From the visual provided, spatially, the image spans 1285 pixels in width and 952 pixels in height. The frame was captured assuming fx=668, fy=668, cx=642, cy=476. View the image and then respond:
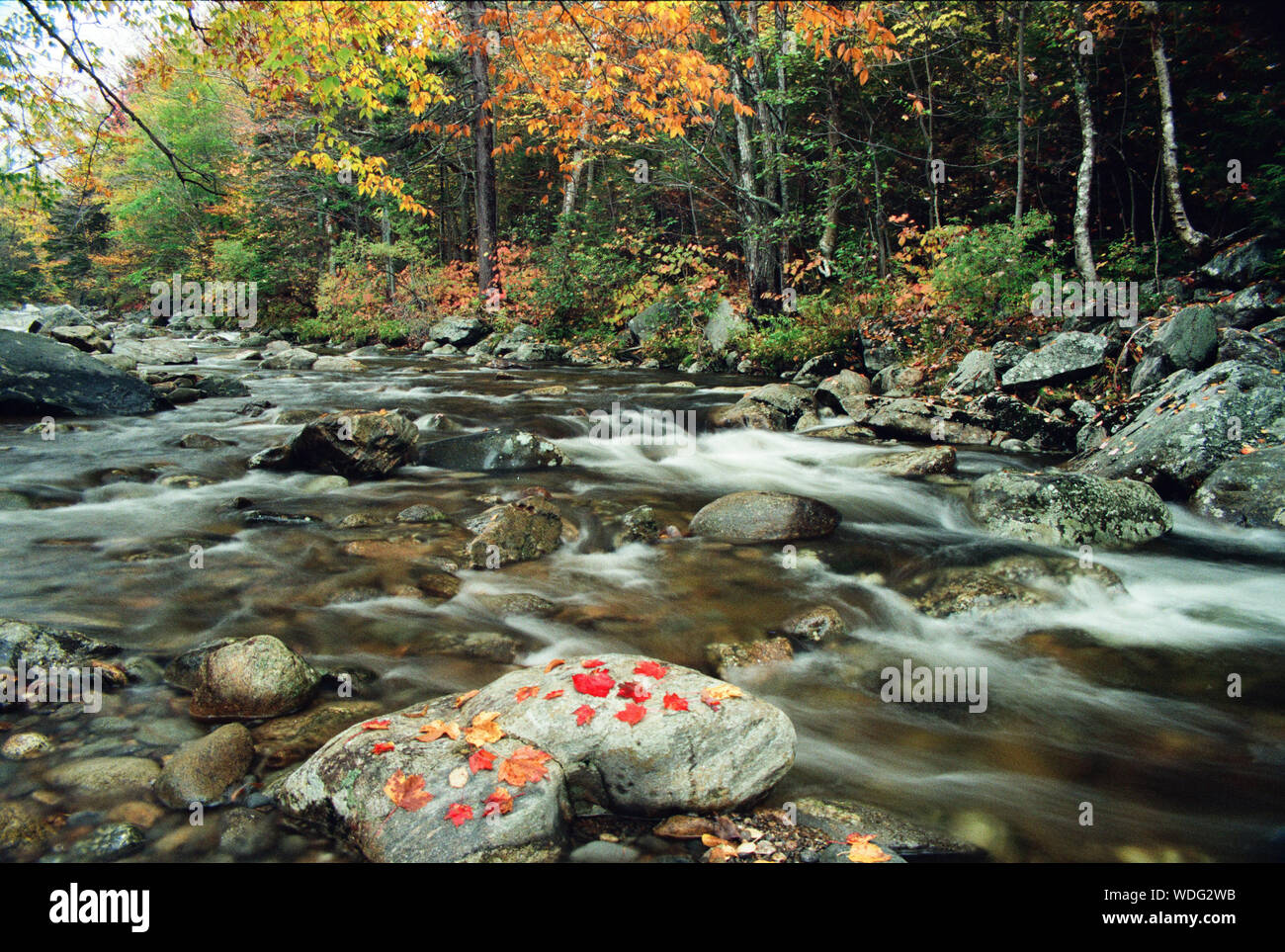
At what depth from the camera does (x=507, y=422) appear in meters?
11.1

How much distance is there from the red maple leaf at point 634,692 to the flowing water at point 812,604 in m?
0.81

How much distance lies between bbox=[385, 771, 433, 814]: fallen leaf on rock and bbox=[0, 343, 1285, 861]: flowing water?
0.94 metres

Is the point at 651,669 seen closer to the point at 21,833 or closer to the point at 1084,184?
the point at 21,833

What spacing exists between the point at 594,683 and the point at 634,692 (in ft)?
0.62

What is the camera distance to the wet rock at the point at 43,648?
3.33m

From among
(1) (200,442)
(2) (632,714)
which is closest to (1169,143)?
(2) (632,714)

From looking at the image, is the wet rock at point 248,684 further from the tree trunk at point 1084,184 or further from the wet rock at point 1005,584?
the tree trunk at point 1084,184

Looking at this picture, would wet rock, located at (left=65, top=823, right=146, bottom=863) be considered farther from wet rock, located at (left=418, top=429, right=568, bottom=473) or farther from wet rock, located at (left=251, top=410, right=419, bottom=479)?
wet rock, located at (left=418, top=429, right=568, bottom=473)

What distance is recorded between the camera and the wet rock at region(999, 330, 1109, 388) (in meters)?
9.37

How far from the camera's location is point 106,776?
9.04ft

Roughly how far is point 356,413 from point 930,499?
6.75 metres

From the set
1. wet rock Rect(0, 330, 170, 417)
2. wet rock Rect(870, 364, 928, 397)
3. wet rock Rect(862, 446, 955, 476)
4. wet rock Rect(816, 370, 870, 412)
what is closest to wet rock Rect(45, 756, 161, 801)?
wet rock Rect(862, 446, 955, 476)
